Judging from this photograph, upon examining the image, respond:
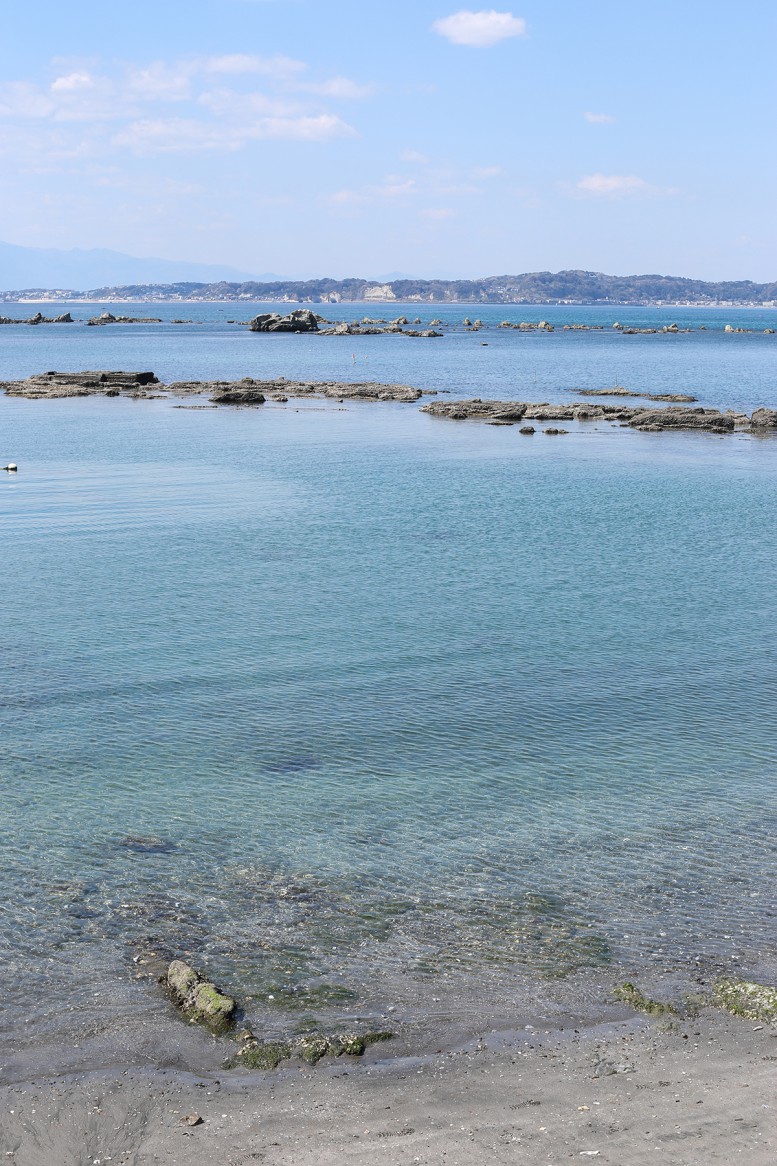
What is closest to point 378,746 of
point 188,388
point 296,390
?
point 296,390

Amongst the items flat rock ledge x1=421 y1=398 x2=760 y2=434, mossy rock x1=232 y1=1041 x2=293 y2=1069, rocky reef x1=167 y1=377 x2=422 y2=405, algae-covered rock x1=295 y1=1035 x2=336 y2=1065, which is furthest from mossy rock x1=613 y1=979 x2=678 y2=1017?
rocky reef x1=167 y1=377 x2=422 y2=405

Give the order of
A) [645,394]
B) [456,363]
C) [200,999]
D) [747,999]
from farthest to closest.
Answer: [456,363] < [645,394] < [747,999] < [200,999]

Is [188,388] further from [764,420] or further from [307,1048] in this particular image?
[307,1048]

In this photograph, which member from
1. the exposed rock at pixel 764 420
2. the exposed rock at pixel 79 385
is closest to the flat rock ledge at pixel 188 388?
the exposed rock at pixel 79 385

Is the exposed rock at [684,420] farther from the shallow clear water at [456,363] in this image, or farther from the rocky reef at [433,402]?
the shallow clear water at [456,363]

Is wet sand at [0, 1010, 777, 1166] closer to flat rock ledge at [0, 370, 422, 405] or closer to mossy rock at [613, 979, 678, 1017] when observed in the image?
mossy rock at [613, 979, 678, 1017]

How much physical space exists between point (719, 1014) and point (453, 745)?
9.47 m

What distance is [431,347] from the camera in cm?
18212

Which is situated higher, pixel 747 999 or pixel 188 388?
pixel 188 388

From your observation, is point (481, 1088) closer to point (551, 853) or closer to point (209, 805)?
point (551, 853)

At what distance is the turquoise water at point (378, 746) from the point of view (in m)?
15.3

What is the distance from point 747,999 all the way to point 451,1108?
Answer: 4.48 metres

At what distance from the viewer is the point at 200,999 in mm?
13617

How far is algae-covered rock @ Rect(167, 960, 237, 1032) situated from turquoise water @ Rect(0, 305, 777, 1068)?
0.33 meters
